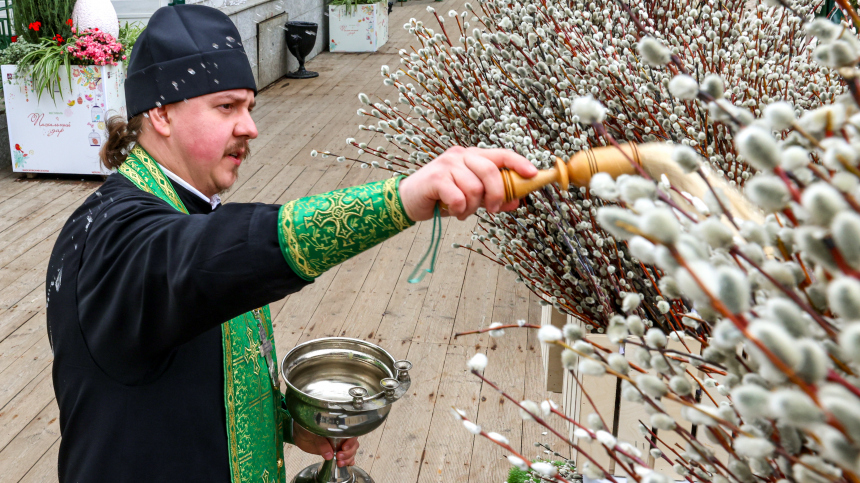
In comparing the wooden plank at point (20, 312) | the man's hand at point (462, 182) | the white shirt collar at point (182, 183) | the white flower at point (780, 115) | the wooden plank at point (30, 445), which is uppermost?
the white flower at point (780, 115)

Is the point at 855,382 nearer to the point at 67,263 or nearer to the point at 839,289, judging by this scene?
the point at 839,289

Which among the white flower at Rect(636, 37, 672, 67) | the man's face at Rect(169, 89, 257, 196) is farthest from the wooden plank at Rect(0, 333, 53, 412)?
the white flower at Rect(636, 37, 672, 67)

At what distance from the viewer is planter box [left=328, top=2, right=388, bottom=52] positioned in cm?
1023

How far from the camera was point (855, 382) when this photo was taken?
408 mm

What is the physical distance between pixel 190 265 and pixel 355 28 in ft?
32.1

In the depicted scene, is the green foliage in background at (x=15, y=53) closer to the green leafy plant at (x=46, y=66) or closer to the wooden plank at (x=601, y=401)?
the green leafy plant at (x=46, y=66)

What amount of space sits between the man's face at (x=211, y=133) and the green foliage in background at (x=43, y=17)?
4.70m

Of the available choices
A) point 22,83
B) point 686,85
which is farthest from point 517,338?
point 22,83

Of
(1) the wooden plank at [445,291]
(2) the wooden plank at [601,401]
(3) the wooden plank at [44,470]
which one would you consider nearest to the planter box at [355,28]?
(1) the wooden plank at [445,291]

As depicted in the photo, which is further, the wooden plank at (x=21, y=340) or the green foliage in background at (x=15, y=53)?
the green foliage in background at (x=15, y=53)

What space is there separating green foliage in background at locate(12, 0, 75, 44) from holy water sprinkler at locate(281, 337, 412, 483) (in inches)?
190

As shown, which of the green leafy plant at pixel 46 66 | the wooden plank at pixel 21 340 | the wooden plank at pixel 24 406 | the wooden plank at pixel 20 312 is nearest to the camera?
the wooden plank at pixel 24 406

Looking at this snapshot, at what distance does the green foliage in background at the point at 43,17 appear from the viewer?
540 cm

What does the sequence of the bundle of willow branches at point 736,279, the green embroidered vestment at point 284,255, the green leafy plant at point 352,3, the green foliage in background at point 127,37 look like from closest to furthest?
the bundle of willow branches at point 736,279 → the green embroidered vestment at point 284,255 → the green foliage in background at point 127,37 → the green leafy plant at point 352,3
